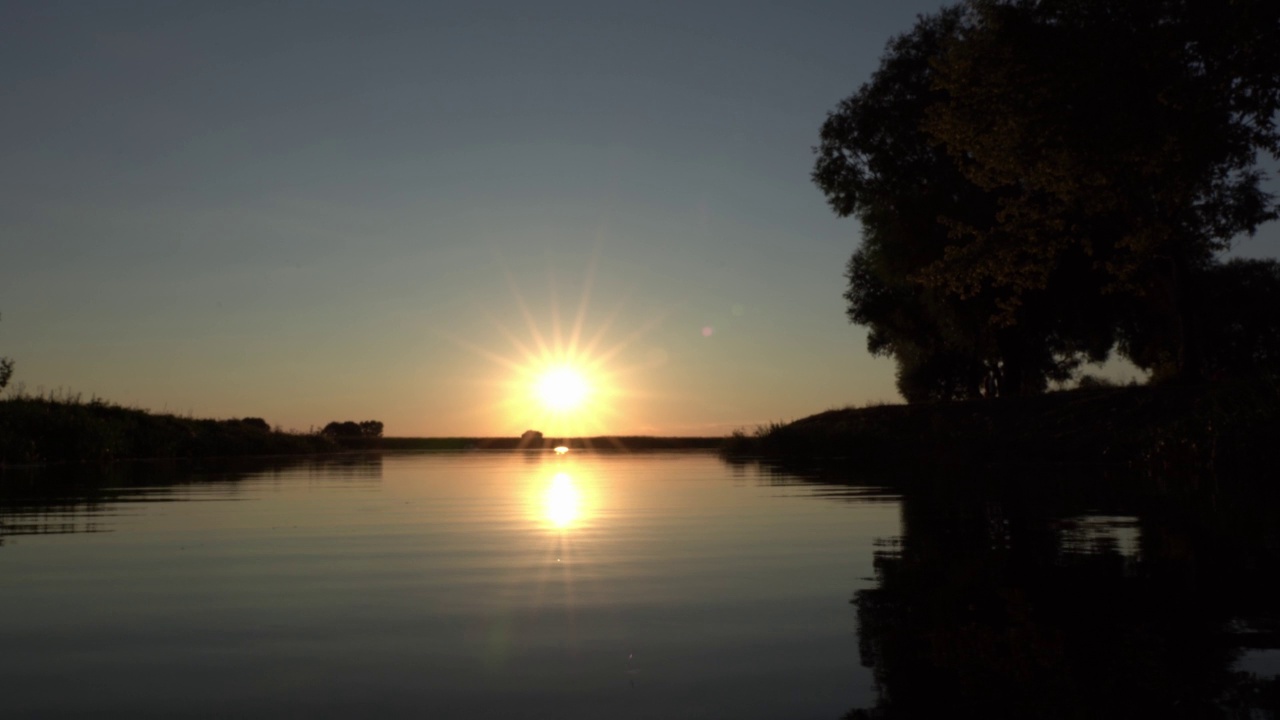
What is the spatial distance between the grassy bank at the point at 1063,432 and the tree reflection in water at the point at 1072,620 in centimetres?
1284

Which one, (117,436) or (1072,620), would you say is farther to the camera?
(117,436)

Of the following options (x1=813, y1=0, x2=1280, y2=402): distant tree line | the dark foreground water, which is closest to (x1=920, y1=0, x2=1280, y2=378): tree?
(x1=813, y1=0, x2=1280, y2=402): distant tree line

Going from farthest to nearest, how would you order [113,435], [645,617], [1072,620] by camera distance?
[113,435]
[645,617]
[1072,620]

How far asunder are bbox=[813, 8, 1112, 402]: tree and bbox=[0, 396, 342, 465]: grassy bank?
1270 inches

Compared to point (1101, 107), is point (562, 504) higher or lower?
lower

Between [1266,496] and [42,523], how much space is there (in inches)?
625

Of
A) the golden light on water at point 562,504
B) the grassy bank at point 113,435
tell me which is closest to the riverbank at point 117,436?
the grassy bank at point 113,435

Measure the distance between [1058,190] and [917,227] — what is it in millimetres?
19984

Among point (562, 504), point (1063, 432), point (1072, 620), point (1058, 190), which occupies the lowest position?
point (1072, 620)

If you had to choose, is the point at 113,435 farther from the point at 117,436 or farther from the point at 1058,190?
the point at 1058,190

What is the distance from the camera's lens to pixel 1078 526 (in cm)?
1120

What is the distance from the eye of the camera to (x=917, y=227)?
46.4 meters

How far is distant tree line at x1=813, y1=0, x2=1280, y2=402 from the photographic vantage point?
69.1ft

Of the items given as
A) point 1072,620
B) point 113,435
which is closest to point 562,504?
point 1072,620
